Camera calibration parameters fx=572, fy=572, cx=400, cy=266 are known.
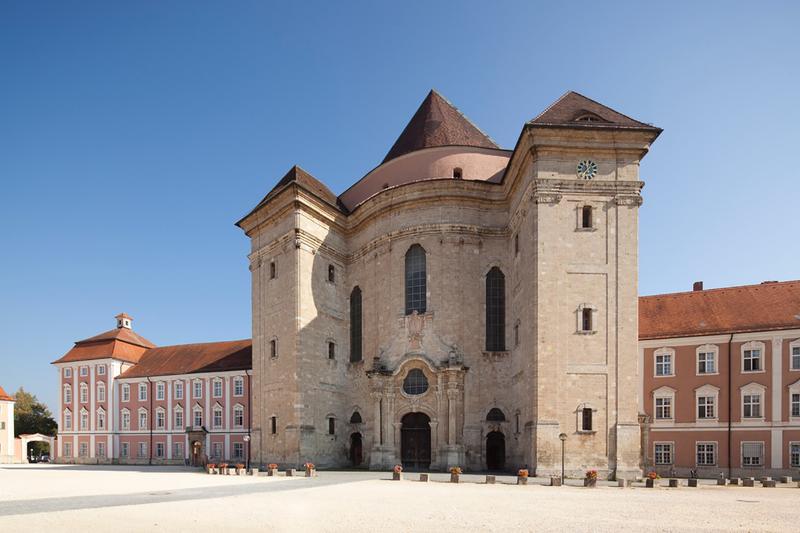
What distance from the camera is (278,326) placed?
115 feet

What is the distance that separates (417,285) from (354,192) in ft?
32.9

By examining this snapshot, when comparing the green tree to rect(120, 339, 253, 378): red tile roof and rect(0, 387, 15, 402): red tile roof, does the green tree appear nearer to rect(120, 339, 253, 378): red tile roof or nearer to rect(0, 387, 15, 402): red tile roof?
rect(0, 387, 15, 402): red tile roof

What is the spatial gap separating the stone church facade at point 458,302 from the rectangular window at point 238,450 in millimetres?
11328

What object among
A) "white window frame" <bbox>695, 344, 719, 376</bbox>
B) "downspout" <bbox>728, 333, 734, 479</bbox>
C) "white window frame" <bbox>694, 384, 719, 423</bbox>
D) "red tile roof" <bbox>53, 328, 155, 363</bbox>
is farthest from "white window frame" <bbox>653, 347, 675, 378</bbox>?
"red tile roof" <bbox>53, 328, 155, 363</bbox>

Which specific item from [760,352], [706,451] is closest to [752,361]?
[760,352]

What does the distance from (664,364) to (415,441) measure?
15.1 metres

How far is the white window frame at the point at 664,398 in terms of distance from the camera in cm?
3253

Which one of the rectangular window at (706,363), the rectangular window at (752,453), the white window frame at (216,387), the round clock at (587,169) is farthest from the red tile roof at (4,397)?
the rectangular window at (752,453)

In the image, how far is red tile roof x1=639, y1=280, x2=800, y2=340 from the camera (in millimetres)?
31578

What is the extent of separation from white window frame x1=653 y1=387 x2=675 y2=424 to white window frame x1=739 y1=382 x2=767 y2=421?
3.34 m

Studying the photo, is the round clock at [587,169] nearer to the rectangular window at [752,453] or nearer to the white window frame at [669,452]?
the white window frame at [669,452]

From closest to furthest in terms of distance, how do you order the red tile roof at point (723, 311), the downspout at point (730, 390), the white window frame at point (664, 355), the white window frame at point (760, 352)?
the downspout at point (730, 390)
the white window frame at point (760, 352)
the red tile roof at point (723, 311)
the white window frame at point (664, 355)

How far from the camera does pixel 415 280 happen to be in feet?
111

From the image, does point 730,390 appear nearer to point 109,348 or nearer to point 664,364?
point 664,364
